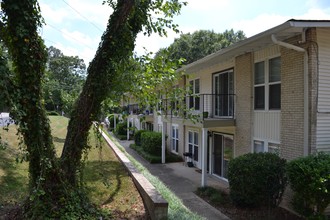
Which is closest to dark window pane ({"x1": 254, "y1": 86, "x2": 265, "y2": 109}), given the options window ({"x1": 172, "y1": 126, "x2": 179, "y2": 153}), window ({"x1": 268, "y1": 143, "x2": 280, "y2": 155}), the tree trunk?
window ({"x1": 268, "y1": 143, "x2": 280, "y2": 155})

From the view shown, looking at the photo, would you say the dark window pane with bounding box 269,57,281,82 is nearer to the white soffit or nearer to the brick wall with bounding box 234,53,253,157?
the white soffit

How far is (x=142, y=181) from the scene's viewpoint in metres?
7.48

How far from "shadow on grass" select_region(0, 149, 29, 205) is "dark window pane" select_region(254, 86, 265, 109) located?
8.10 metres

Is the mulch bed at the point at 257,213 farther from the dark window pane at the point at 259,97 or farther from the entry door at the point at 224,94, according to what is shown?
the entry door at the point at 224,94

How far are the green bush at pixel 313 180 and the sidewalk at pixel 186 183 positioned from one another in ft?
9.21

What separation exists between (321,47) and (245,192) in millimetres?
4798

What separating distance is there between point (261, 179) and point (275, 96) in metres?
3.06

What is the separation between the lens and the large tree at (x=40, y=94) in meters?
4.43

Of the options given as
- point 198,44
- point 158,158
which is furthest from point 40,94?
point 198,44

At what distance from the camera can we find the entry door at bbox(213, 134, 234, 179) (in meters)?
13.4

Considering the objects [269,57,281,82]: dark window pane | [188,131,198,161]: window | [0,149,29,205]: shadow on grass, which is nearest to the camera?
[0,149,29,205]: shadow on grass

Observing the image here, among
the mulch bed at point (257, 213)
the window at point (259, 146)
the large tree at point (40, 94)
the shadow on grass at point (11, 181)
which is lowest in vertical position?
the mulch bed at point (257, 213)

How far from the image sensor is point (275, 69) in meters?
10.1

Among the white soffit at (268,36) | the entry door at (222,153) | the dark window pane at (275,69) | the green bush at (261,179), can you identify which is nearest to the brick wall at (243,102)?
the white soffit at (268,36)
